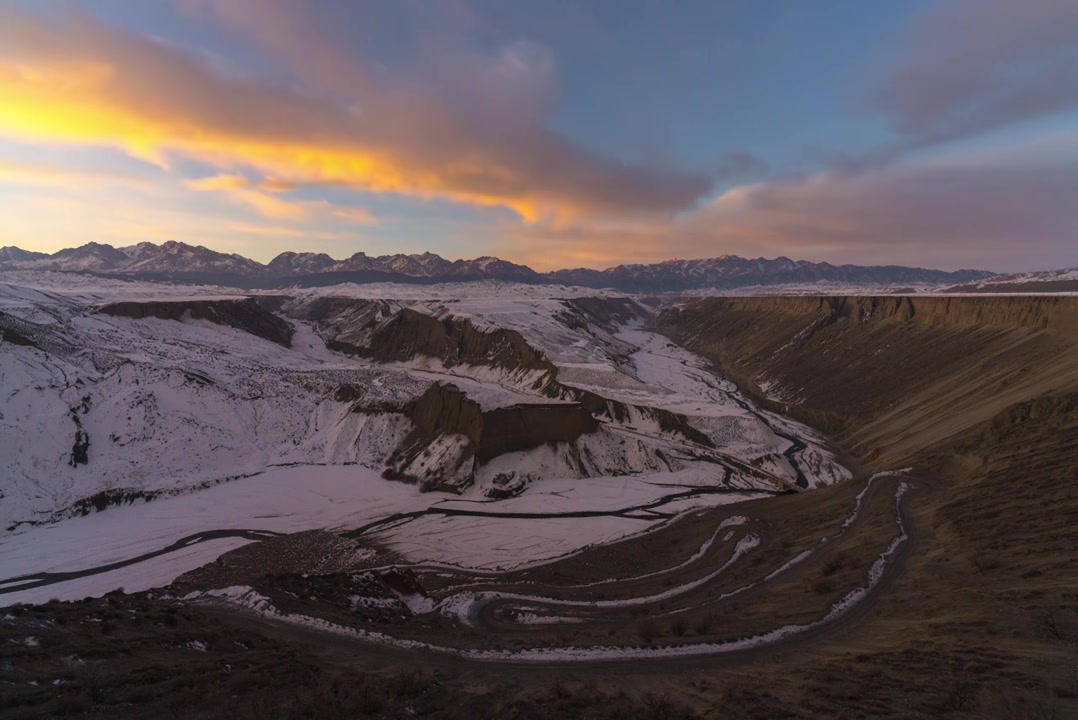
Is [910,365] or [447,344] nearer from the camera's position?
[910,365]

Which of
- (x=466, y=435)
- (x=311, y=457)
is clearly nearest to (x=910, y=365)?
(x=466, y=435)

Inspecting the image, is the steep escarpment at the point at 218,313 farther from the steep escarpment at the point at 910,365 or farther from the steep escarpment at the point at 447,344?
the steep escarpment at the point at 910,365

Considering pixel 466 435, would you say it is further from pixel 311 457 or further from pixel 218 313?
pixel 218 313

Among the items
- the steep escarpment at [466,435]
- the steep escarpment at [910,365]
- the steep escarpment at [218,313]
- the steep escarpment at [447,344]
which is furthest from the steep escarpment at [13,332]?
the steep escarpment at [910,365]

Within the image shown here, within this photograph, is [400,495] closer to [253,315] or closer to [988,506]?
[988,506]

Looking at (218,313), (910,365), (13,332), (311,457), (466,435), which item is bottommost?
(311,457)

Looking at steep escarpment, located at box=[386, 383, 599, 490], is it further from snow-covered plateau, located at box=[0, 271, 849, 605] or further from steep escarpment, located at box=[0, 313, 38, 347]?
steep escarpment, located at box=[0, 313, 38, 347]

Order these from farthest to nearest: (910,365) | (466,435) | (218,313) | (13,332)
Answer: (218,313) < (910,365) < (13,332) < (466,435)
